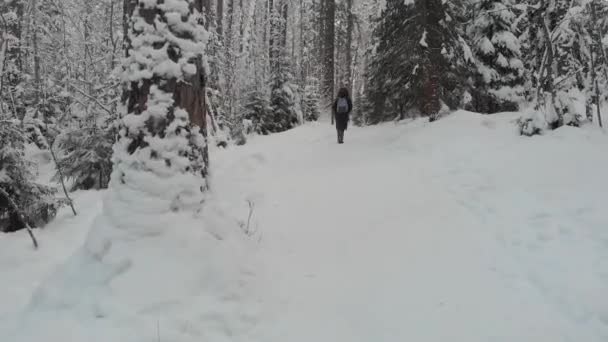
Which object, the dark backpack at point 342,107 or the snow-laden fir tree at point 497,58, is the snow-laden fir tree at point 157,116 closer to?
the dark backpack at point 342,107

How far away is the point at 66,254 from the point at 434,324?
4352mm

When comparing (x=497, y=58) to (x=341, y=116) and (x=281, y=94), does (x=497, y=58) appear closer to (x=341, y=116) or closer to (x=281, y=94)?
(x=341, y=116)

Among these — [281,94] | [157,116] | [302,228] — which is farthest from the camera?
[281,94]

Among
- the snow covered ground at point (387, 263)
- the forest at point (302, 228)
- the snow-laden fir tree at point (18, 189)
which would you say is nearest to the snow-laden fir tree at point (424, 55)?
the forest at point (302, 228)

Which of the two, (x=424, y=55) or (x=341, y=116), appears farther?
(x=341, y=116)

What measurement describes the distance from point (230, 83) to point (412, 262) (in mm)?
15080

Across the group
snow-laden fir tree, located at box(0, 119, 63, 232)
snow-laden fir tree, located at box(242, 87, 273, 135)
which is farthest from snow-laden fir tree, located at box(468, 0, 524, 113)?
snow-laden fir tree, located at box(0, 119, 63, 232)

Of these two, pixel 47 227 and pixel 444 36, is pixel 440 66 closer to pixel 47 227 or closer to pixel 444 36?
pixel 444 36

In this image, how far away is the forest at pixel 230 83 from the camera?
10.6 ft

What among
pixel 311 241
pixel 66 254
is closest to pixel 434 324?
pixel 311 241

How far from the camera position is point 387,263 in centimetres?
363

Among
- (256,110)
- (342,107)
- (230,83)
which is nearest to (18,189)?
(342,107)

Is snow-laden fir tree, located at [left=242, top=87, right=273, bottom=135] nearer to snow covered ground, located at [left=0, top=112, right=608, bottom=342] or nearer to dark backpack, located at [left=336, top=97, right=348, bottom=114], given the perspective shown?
dark backpack, located at [left=336, top=97, right=348, bottom=114]

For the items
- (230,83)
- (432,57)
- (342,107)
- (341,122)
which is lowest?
(341,122)
